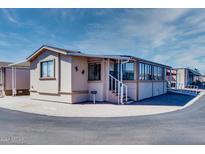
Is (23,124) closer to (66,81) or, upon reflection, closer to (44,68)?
(66,81)

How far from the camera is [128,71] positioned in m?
12.8

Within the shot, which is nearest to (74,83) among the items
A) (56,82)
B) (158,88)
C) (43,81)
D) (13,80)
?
(56,82)

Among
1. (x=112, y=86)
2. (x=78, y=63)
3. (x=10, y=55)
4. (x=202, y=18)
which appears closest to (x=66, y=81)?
(x=78, y=63)

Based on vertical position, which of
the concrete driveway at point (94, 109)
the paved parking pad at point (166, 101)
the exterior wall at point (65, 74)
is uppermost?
the exterior wall at point (65, 74)

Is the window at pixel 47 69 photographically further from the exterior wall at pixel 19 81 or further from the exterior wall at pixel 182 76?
the exterior wall at pixel 182 76

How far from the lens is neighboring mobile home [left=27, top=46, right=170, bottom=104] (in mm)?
11047

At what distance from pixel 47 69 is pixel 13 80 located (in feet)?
22.9

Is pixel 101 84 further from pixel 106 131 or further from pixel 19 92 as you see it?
pixel 19 92

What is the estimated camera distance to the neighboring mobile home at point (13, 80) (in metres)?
17.0

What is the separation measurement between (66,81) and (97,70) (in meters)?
2.29

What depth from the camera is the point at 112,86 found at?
12.1 meters

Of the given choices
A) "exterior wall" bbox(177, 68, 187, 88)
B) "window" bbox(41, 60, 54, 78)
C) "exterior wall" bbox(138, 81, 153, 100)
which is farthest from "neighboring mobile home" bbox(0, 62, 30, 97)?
"exterior wall" bbox(177, 68, 187, 88)

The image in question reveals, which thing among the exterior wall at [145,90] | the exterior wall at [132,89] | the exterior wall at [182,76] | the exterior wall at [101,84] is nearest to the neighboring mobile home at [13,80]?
the exterior wall at [101,84]
